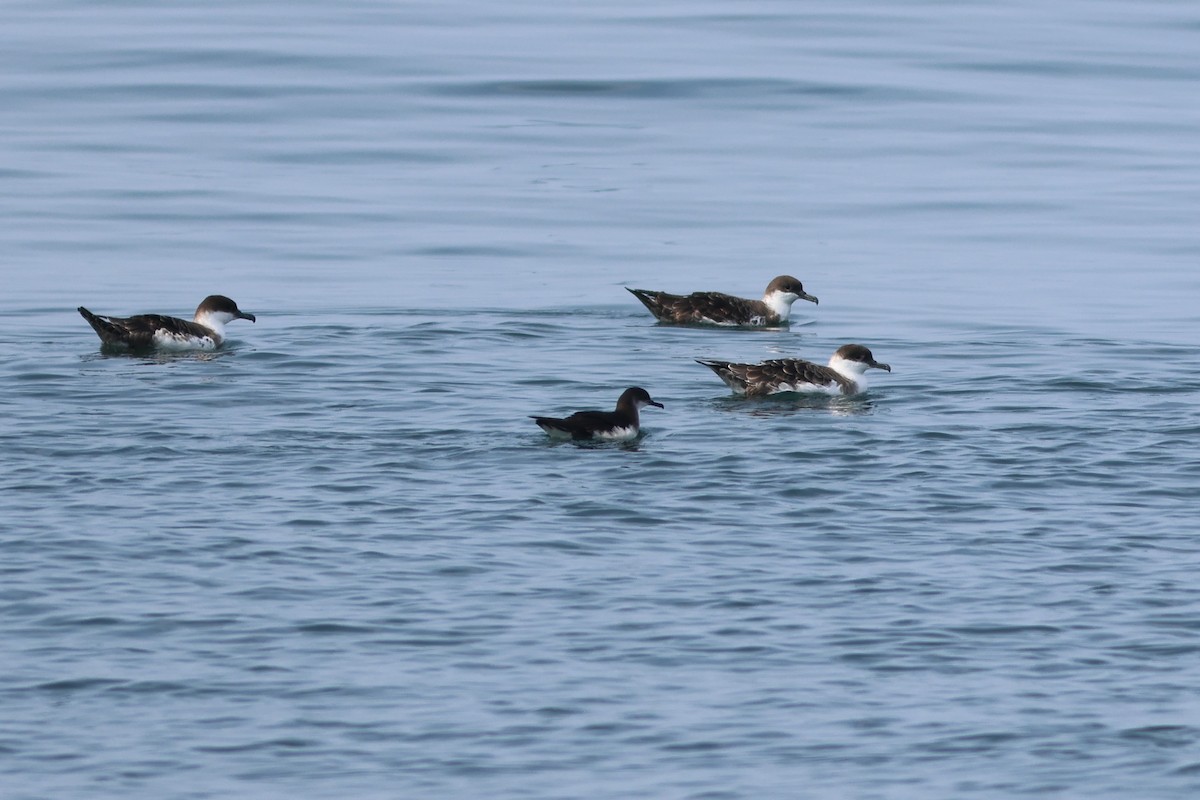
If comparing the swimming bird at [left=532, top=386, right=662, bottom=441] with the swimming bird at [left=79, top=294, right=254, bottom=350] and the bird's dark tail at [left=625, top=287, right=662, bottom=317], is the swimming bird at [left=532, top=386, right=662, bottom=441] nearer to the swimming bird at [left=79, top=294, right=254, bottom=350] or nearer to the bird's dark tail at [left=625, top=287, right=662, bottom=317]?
the swimming bird at [left=79, top=294, right=254, bottom=350]

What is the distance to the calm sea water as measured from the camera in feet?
31.6

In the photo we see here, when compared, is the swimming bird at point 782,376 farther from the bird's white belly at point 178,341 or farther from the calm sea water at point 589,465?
the bird's white belly at point 178,341

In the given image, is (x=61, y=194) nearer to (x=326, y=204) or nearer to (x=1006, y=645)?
(x=326, y=204)

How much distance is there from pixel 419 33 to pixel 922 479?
3451 centimetres

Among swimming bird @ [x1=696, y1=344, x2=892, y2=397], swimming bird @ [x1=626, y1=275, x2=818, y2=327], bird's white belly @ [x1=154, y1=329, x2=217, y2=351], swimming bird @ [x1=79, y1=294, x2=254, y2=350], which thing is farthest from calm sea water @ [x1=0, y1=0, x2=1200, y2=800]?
bird's white belly @ [x1=154, y1=329, x2=217, y2=351]

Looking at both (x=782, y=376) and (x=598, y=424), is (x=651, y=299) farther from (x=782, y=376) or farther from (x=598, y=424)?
(x=598, y=424)

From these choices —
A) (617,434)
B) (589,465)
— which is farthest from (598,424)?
(589,465)

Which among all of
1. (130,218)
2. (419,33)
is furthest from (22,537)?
(419,33)

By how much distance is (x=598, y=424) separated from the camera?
15.9 metres

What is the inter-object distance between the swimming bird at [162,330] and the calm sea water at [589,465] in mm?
309

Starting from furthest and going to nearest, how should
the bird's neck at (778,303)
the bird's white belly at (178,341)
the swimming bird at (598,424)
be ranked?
the bird's neck at (778,303), the bird's white belly at (178,341), the swimming bird at (598,424)

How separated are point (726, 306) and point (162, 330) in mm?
6819

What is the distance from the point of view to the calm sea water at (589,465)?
9.64 metres

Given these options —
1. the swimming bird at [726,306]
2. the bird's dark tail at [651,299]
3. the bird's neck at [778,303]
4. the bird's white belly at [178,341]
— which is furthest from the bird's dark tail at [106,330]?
the bird's neck at [778,303]
